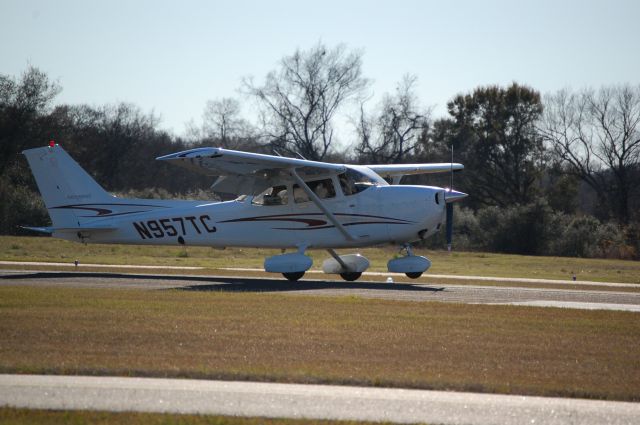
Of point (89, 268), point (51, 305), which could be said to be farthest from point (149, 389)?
point (89, 268)

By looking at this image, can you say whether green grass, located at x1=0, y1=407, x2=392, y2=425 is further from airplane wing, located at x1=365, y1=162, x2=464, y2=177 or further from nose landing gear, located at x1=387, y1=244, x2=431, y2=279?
airplane wing, located at x1=365, y1=162, x2=464, y2=177

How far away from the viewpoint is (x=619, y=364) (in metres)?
11.7

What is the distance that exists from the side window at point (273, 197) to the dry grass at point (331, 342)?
6.63 m

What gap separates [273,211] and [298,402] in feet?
49.6

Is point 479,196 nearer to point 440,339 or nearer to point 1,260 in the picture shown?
point 1,260

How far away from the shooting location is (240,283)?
76.7 ft

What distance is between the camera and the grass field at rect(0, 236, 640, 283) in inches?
1298

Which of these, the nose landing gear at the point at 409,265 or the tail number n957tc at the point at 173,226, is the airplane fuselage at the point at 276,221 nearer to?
the tail number n957tc at the point at 173,226

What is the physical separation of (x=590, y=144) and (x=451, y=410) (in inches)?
2380

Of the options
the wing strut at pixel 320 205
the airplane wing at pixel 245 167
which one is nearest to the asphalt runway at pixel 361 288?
the wing strut at pixel 320 205

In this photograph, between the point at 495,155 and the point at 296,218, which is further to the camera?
the point at 495,155

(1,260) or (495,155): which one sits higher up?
(495,155)

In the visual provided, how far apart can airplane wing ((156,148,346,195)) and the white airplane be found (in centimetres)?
3

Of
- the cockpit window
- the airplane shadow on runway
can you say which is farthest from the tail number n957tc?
the cockpit window
